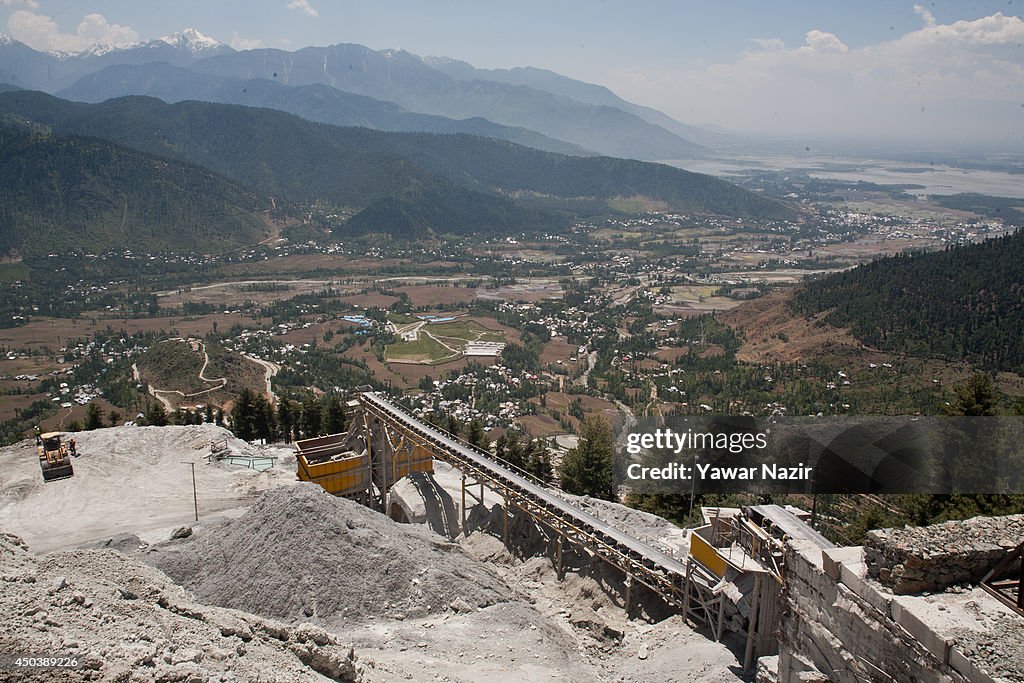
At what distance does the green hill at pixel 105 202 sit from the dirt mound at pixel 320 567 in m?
140

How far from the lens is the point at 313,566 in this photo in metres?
21.9

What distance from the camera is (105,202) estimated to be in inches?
6284

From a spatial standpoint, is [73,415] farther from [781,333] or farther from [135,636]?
[781,333]

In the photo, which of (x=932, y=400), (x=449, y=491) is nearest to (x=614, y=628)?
(x=449, y=491)

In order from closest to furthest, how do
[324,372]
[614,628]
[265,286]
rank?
1. [614,628]
2. [324,372]
3. [265,286]

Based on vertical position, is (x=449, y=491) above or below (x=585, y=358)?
above

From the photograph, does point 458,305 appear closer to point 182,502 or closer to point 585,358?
point 585,358

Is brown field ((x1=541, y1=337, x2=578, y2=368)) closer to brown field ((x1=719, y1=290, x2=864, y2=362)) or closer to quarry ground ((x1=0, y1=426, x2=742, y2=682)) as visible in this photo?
brown field ((x1=719, y1=290, x2=864, y2=362))

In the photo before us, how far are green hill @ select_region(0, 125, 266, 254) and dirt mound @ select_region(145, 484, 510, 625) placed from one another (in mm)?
140494

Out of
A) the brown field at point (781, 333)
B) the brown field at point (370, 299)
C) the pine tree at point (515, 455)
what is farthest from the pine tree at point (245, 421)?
the brown field at point (370, 299)

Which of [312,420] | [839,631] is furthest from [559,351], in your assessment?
[839,631]

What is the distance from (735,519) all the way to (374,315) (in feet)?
295
